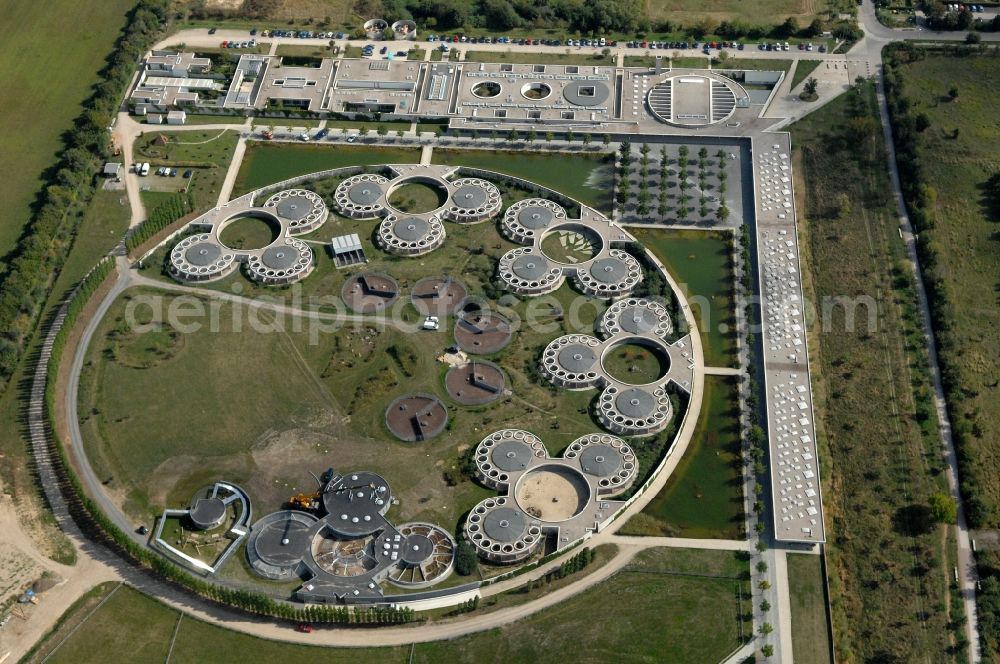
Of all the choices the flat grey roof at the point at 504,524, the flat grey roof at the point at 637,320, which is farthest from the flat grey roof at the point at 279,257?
the flat grey roof at the point at 504,524

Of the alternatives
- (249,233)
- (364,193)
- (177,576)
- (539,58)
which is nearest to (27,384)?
(249,233)

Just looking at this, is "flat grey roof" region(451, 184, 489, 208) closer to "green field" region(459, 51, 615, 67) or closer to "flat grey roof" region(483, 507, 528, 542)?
"green field" region(459, 51, 615, 67)

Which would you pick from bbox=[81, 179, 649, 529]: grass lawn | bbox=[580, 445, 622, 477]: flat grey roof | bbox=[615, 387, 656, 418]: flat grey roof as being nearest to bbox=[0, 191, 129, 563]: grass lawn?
bbox=[81, 179, 649, 529]: grass lawn

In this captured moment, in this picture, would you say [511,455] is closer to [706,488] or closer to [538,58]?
[706,488]

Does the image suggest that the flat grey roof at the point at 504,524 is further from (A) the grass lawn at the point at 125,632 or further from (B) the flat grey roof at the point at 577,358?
(A) the grass lawn at the point at 125,632

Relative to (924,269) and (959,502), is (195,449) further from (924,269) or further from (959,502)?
(924,269)

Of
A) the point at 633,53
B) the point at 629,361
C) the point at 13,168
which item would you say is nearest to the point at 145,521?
the point at 629,361
